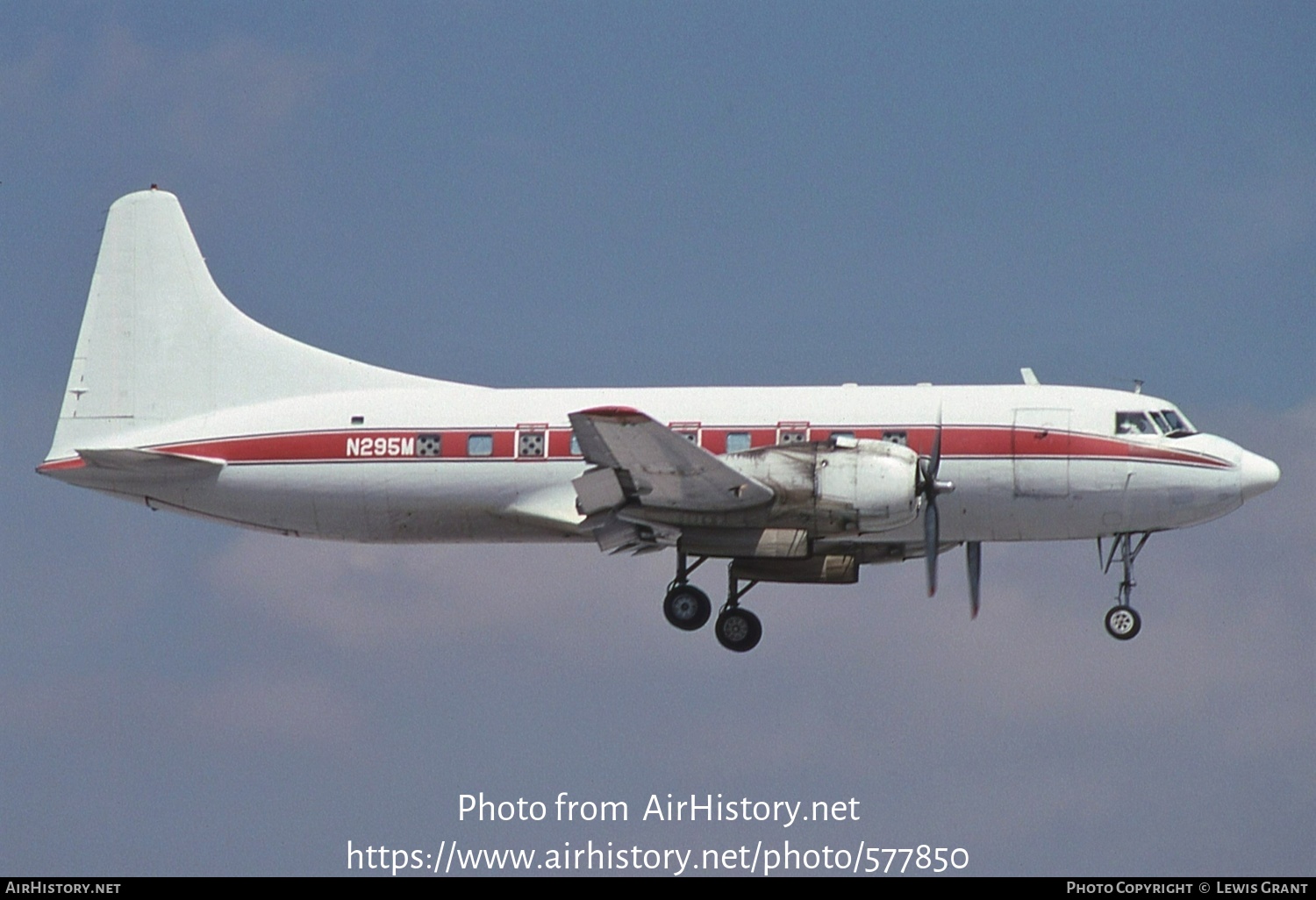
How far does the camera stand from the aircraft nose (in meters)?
35.5

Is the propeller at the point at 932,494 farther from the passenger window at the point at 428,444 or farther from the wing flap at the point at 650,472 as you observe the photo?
the passenger window at the point at 428,444

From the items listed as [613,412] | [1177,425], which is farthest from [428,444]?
[1177,425]

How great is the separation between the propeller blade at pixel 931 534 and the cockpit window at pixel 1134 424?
12.2ft

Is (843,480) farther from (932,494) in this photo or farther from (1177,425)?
(1177,425)

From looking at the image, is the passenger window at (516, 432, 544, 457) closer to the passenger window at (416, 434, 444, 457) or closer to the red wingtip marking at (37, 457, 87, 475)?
the passenger window at (416, 434, 444, 457)

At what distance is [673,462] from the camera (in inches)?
1329

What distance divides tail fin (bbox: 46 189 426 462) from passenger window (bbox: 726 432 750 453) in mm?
6381

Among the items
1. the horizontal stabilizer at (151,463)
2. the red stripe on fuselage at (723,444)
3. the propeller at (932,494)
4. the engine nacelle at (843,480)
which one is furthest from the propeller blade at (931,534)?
the horizontal stabilizer at (151,463)

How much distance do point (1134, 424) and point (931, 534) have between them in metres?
4.33

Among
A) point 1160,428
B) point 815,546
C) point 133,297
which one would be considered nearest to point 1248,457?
point 1160,428

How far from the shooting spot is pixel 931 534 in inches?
1362

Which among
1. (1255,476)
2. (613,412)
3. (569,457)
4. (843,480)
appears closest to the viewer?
(613,412)

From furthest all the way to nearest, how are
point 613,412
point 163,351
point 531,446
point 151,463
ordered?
1. point 163,351
2. point 151,463
3. point 531,446
4. point 613,412
